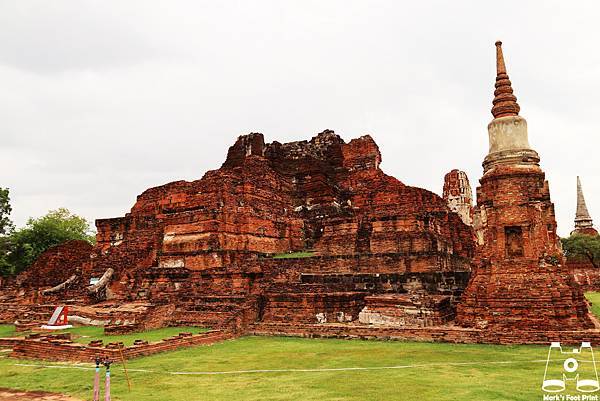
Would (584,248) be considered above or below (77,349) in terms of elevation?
above

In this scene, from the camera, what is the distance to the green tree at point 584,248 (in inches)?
1661

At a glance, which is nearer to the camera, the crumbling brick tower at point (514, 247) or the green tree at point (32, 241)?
the crumbling brick tower at point (514, 247)

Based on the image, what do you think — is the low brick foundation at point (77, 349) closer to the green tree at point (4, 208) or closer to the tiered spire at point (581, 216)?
the green tree at point (4, 208)

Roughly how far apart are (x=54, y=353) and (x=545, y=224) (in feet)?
42.9

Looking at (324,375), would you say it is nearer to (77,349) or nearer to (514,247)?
(77,349)

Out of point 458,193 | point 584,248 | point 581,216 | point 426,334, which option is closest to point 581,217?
point 581,216

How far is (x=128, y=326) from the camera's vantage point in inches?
599

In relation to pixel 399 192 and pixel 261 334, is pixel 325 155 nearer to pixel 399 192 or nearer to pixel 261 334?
pixel 399 192

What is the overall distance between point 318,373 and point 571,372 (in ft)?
14.9

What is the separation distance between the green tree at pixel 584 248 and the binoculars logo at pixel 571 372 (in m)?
36.6

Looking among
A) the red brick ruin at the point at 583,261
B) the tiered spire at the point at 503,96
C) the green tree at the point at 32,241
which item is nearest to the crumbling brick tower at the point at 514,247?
the tiered spire at the point at 503,96

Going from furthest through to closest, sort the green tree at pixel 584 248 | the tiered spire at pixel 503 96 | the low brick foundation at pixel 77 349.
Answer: the green tree at pixel 584 248 → the tiered spire at pixel 503 96 → the low brick foundation at pixel 77 349

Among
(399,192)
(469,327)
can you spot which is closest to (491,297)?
(469,327)

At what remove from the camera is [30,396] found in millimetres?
8516
